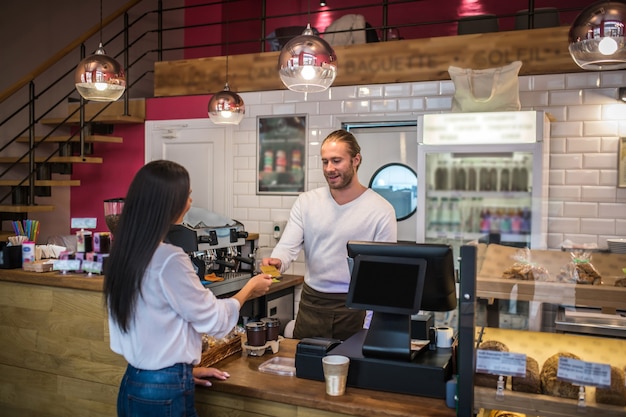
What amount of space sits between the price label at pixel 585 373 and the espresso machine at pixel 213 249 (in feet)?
6.54

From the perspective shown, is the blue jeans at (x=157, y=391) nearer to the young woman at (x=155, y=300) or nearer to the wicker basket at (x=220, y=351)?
the young woman at (x=155, y=300)

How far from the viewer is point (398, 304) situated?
2250 millimetres

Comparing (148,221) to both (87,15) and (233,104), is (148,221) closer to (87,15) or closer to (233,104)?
(233,104)

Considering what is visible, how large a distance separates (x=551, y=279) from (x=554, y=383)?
1.25ft

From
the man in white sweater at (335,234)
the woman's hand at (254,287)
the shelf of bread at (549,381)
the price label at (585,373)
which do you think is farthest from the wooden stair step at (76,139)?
the price label at (585,373)

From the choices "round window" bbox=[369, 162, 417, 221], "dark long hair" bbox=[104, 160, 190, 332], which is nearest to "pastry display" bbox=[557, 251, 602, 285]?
"dark long hair" bbox=[104, 160, 190, 332]

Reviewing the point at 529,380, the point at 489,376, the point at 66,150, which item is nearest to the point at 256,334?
the point at 489,376

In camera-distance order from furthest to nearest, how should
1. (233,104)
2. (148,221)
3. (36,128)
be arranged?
(36,128) < (233,104) < (148,221)

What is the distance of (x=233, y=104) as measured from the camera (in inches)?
190

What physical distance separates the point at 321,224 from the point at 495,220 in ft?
4.58

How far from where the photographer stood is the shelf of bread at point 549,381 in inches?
74.0

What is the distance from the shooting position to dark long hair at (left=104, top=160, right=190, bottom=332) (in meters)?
2.10

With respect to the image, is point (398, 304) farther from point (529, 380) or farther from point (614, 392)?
point (614, 392)

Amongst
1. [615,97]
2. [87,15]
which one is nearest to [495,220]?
[615,97]
